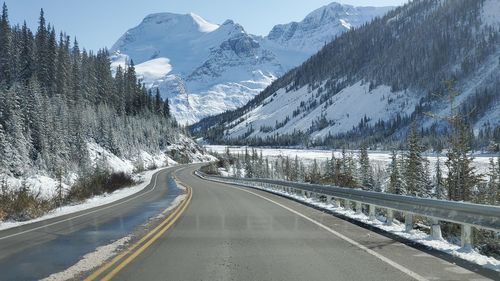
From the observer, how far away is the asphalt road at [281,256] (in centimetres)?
770

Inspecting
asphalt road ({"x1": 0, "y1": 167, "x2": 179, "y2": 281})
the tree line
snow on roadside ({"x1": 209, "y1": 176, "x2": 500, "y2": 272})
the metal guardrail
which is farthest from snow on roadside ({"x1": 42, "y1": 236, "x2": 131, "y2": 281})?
the tree line

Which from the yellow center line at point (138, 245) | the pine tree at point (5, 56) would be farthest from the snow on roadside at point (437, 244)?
the pine tree at point (5, 56)

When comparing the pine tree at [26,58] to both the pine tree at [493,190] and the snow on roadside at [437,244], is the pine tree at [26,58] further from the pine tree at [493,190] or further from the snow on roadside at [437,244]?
the snow on roadside at [437,244]

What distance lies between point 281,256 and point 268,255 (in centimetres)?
26

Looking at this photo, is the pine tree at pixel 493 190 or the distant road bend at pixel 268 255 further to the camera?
the pine tree at pixel 493 190

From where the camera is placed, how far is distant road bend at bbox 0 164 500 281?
7.70 metres

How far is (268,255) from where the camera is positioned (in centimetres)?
939

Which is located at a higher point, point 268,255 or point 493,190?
point 268,255

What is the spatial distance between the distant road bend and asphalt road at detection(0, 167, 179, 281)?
0.46 ft

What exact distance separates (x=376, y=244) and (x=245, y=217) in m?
6.59

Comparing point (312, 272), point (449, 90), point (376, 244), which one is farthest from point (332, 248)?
point (449, 90)

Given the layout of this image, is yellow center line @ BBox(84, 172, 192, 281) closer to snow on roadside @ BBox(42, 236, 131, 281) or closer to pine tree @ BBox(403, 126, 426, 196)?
snow on roadside @ BBox(42, 236, 131, 281)

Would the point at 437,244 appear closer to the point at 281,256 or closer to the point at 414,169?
the point at 281,256

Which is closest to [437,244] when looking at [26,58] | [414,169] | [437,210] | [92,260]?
[437,210]
